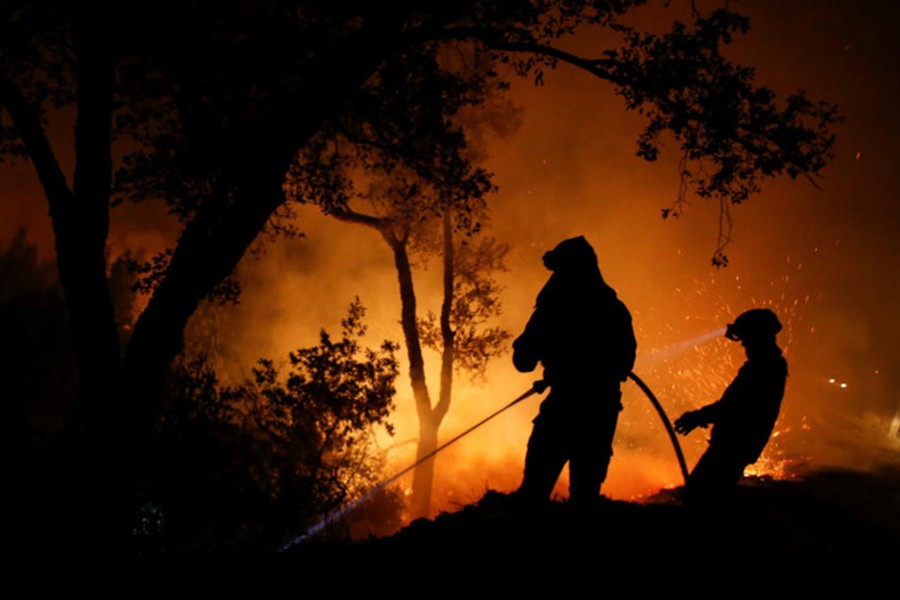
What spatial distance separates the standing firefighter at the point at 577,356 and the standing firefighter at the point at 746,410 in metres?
1.49

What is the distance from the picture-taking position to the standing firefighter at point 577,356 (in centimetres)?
437

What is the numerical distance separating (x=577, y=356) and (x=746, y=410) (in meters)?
2.24

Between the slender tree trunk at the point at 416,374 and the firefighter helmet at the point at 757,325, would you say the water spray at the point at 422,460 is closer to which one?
the firefighter helmet at the point at 757,325

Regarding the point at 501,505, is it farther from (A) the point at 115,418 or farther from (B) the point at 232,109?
(B) the point at 232,109

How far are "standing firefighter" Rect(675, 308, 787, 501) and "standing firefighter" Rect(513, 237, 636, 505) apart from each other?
4.88 feet

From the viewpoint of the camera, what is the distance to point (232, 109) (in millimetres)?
7922

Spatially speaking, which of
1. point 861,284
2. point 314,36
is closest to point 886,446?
point 861,284

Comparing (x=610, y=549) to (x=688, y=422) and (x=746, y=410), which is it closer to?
(x=688, y=422)

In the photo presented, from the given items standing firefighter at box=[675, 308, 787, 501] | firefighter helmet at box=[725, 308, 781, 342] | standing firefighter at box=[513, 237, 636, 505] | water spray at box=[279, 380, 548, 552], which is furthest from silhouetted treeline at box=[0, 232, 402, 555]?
firefighter helmet at box=[725, 308, 781, 342]

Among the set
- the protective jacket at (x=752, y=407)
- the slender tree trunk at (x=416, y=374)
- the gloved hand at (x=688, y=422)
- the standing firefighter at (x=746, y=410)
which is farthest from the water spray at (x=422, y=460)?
the slender tree trunk at (x=416, y=374)

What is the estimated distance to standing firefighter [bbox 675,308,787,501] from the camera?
5.04 m

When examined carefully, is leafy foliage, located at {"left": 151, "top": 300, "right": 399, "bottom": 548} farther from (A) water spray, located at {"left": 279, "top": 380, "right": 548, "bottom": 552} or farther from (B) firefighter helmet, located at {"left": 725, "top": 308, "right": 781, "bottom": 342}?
(B) firefighter helmet, located at {"left": 725, "top": 308, "right": 781, "bottom": 342}

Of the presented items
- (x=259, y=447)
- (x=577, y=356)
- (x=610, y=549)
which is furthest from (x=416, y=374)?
(x=577, y=356)

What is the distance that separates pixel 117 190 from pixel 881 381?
53.9 meters
